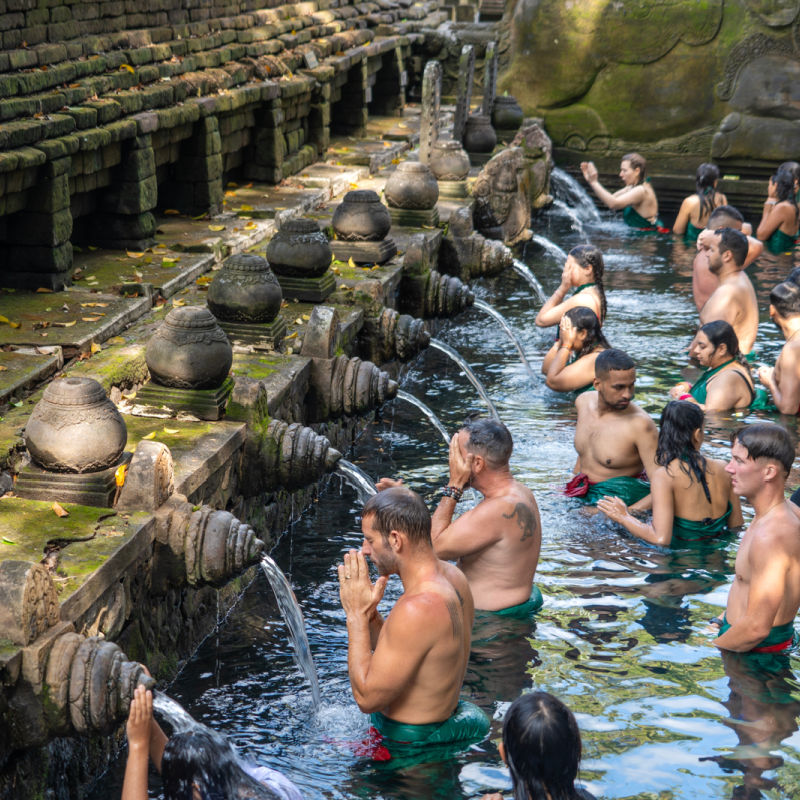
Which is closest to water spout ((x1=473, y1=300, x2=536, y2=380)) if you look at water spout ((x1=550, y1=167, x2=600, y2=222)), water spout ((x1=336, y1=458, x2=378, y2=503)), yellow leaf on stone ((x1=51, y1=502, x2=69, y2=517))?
water spout ((x1=336, y1=458, x2=378, y2=503))

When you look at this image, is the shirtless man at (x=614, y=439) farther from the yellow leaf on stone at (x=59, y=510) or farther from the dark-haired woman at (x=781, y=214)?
the dark-haired woman at (x=781, y=214)

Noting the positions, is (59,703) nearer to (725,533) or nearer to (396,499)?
(396,499)

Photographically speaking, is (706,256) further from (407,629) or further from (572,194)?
(572,194)

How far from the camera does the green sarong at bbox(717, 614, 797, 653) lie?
520 centimetres

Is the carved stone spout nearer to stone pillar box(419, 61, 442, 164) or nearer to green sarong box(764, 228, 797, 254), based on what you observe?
stone pillar box(419, 61, 442, 164)

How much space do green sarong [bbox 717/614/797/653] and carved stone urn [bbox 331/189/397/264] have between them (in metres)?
5.48

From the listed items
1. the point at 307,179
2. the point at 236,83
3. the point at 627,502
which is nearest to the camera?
the point at 627,502

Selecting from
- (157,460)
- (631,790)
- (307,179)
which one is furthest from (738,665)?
(307,179)

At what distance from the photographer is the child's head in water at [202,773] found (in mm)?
3373

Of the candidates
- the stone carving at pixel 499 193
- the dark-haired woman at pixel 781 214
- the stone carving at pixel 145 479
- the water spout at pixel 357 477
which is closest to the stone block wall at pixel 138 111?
the stone carving at pixel 499 193

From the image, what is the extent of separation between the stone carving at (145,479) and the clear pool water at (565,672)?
0.96 meters

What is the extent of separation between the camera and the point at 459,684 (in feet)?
14.6

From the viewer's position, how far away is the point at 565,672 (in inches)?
213

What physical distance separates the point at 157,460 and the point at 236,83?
8.02 metres
